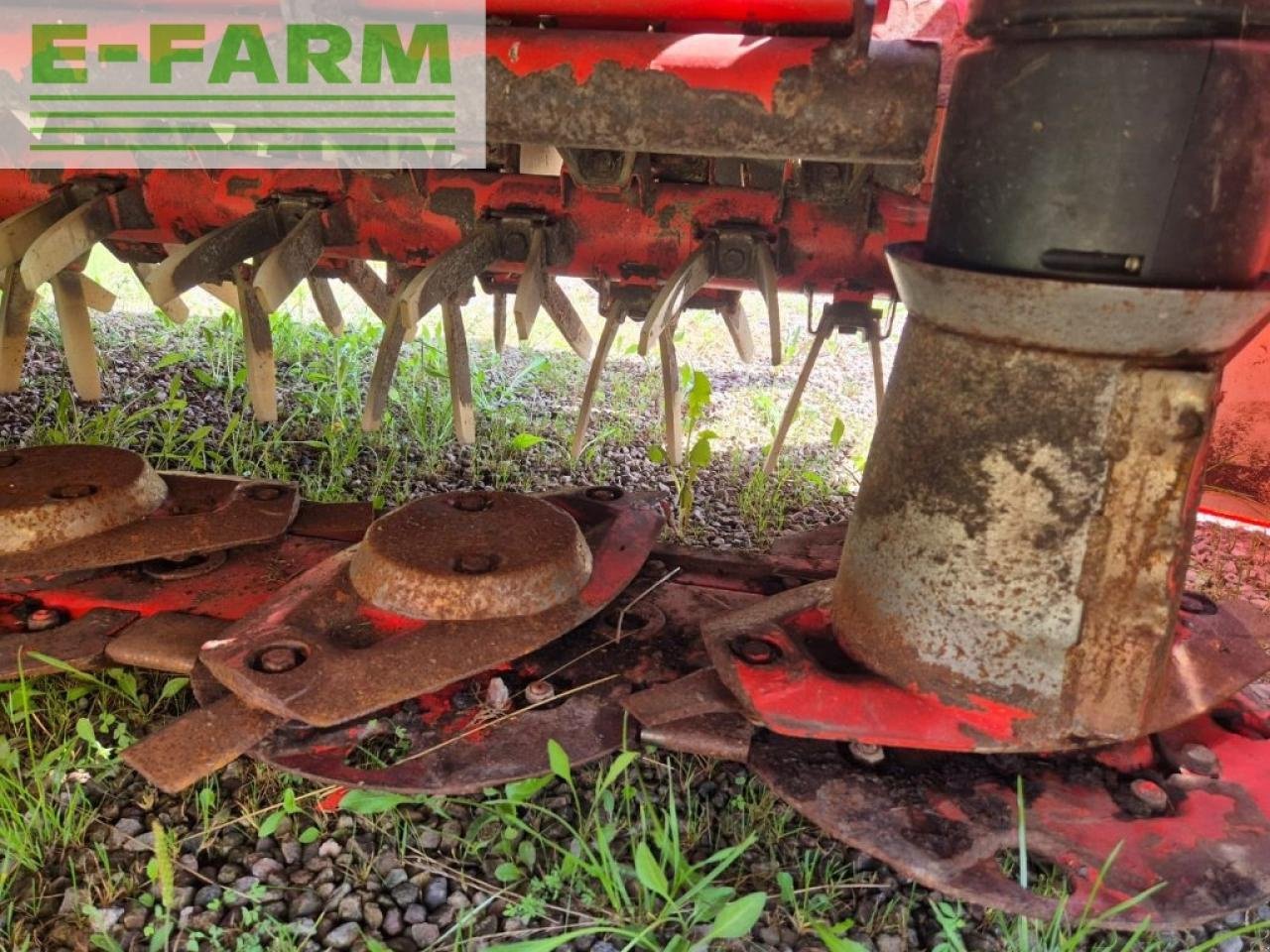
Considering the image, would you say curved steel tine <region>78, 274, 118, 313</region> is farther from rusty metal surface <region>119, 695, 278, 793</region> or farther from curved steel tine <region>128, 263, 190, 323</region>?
rusty metal surface <region>119, 695, 278, 793</region>

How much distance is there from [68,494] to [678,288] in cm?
112

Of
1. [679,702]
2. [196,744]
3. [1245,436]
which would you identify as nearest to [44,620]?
[196,744]

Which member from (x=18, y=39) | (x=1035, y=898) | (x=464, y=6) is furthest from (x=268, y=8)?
(x=1035, y=898)

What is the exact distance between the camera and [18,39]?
152cm

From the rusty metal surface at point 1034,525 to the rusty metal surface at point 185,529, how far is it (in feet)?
3.65

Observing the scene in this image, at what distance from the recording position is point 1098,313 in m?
1.06

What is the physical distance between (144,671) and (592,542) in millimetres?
777

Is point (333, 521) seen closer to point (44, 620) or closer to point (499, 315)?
point (44, 620)

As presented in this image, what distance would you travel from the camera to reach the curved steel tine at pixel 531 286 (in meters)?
1.84

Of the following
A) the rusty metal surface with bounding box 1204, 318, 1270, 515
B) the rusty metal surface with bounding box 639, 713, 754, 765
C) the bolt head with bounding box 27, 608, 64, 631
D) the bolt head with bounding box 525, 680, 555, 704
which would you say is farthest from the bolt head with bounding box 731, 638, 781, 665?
the rusty metal surface with bounding box 1204, 318, 1270, 515

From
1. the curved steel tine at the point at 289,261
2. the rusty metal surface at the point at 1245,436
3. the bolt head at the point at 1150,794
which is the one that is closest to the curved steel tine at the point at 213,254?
the curved steel tine at the point at 289,261

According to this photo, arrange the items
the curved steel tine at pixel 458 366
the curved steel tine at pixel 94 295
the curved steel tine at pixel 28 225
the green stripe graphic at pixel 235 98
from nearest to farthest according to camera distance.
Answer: the green stripe graphic at pixel 235 98, the curved steel tine at pixel 28 225, the curved steel tine at pixel 458 366, the curved steel tine at pixel 94 295

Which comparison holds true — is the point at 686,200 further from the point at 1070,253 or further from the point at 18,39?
the point at 18,39

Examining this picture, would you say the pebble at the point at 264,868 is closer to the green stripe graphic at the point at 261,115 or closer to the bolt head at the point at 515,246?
the green stripe graphic at the point at 261,115
